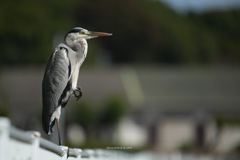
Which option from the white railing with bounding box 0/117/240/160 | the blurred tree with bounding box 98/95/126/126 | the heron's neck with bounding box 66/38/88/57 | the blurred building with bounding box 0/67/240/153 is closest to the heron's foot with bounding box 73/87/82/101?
the heron's neck with bounding box 66/38/88/57

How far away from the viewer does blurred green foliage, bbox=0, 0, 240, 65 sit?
76.8m

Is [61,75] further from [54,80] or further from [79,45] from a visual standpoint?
[79,45]

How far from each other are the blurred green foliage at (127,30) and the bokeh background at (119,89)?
0.13 m

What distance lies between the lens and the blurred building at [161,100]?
5797cm

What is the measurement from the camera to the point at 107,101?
58.9 m

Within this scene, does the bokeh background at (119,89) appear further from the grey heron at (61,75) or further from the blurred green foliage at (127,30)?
the grey heron at (61,75)

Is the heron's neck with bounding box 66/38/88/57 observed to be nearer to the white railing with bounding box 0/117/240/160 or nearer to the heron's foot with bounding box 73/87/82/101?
the heron's foot with bounding box 73/87/82/101

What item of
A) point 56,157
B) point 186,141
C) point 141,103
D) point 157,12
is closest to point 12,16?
point 141,103

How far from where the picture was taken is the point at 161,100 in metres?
62.7

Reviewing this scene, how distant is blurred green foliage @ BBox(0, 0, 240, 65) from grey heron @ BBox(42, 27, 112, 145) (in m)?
63.1

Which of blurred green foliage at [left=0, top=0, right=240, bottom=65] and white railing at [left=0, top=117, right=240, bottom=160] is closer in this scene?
white railing at [left=0, top=117, right=240, bottom=160]

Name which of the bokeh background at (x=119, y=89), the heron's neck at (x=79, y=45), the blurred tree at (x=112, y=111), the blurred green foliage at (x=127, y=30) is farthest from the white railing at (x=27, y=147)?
the blurred green foliage at (x=127, y=30)

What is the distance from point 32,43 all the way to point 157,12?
32.1 m

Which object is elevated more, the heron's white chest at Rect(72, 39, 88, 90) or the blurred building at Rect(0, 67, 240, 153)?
the blurred building at Rect(0, 67, 240, 153)
